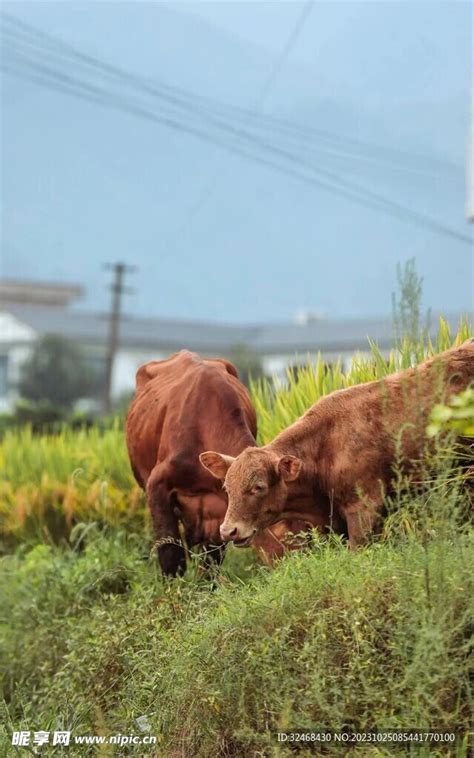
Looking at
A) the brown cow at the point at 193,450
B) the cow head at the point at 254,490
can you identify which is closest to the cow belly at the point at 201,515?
the brown cow at the point at 193,450

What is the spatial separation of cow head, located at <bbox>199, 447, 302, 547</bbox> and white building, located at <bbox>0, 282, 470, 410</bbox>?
4421cm

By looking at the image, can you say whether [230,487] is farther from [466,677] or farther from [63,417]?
[63,417]

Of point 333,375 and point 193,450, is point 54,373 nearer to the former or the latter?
point 333,375

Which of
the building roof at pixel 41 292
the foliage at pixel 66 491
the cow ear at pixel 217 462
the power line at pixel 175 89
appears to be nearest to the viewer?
the cow ear at pixel 217 462

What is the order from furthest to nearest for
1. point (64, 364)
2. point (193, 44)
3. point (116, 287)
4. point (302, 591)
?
point (193, 44) → point (64, 364) → point (116, 287) → point (302, 591)

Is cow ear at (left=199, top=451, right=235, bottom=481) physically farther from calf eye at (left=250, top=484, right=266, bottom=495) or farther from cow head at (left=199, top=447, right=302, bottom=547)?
calf eye at (left=250, top=484, right=266, bottom=495)

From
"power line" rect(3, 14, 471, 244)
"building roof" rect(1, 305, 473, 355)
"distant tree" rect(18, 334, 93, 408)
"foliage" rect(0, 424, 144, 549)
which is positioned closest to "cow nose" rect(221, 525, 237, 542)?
"foliage" rect(0, 424, 144, 549)

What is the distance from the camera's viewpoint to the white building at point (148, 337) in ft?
182

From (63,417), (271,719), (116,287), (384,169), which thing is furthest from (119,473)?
(384,169)

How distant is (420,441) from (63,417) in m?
25.2

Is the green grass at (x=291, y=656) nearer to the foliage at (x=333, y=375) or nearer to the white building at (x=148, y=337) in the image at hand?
the foliage at (x=333, y=375)

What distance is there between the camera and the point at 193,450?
22.1 ft

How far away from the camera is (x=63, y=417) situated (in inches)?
1193

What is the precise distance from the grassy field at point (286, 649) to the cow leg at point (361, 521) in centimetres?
10
